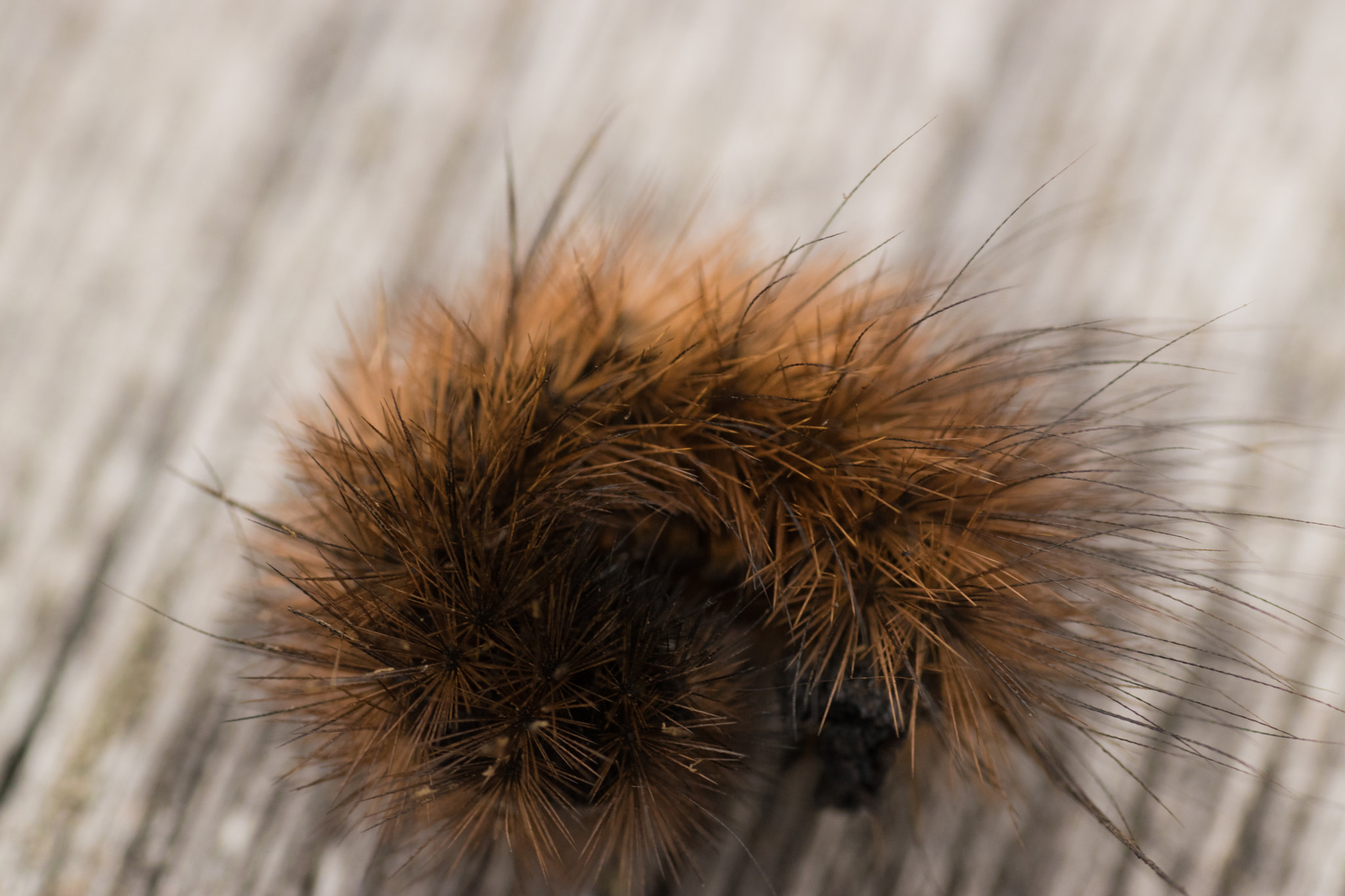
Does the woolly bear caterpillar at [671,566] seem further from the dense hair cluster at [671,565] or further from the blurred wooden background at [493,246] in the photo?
the blurred wooden background at [493,246]

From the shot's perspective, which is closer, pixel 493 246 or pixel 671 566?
pixel 671 566

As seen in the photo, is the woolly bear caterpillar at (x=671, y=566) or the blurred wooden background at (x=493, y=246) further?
the blurred wooden background at (x=493, y=246)

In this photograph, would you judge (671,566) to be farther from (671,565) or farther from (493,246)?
(493,246)

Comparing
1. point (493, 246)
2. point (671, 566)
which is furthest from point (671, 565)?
point (493, 246)

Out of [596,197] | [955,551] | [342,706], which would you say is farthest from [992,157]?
[342,706]

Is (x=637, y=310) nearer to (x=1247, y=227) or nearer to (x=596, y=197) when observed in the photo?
(x=596, y=197)

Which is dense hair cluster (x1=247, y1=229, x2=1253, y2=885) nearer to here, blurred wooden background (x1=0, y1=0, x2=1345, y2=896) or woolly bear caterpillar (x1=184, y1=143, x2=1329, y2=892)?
woolly bear caterpillar (x1=184, y1=143, x2=1329, y2=892)

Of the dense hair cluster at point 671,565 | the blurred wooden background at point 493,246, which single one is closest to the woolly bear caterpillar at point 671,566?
the dense hair cluster at point 671,565

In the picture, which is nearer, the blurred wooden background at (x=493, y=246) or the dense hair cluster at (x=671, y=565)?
the dense hair cluster at (x=671, y=565)
